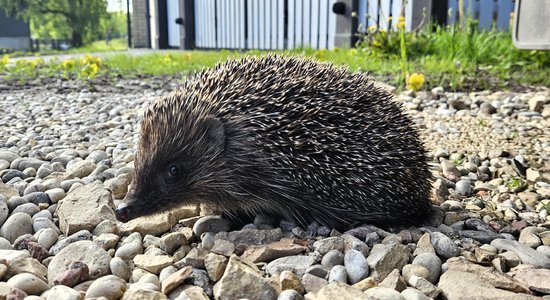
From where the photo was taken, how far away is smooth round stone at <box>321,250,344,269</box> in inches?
92.8

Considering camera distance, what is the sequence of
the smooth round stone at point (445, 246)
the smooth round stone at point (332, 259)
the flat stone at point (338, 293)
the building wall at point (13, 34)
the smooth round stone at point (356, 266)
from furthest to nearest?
the building wall at point (13, 34) → the smooth round stone at point (445, 246) → the smooth round stone at point (332, 259) → the smooth round stone at point (356, 266) → the flat stone at point (338, 293)

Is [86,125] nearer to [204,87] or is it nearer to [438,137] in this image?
[204,87]

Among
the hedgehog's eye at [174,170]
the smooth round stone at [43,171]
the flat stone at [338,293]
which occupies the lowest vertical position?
the flat stone at [338,293]


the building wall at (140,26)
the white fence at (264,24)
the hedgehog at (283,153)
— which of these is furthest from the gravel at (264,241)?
the building wall at (140,26)

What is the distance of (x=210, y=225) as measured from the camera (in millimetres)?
2883

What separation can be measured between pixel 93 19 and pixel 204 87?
124 ft

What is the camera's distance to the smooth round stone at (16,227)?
8.98 ft

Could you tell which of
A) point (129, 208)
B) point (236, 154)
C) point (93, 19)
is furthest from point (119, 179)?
point (93, 19)

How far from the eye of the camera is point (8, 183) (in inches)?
138

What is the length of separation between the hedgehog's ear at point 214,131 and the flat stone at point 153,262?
71 cm

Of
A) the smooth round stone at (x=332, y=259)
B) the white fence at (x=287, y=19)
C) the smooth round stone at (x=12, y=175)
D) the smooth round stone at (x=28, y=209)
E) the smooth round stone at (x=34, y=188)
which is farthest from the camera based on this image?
the white fence at (x=287, y=19)

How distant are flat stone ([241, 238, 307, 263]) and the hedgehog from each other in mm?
389

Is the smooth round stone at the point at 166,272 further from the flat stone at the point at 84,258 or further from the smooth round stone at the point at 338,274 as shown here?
the smooth round stone at the point at 338,274

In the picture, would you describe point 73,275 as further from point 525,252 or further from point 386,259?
point 525,252
